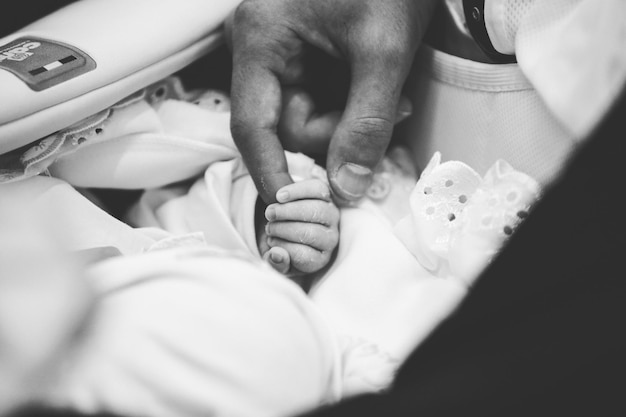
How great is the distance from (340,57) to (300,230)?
7.2 inches

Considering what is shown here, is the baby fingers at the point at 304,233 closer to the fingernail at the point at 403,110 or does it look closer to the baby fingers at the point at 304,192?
the baby fingers at the point at 304,192

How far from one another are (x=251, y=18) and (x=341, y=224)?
22 centimetres

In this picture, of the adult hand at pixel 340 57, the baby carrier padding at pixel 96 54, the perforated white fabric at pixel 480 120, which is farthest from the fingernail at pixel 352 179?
the baby carrier padding at pixel 96 54

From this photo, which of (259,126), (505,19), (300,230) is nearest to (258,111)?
(259,126)

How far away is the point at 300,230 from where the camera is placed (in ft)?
1.59

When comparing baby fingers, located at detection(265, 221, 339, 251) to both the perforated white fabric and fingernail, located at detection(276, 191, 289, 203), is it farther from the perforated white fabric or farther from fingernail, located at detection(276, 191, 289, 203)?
the perforated white fabric

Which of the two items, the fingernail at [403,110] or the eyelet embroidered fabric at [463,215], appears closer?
the eyelet embroidered fabric at [463,215]

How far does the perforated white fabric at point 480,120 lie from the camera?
47 centimetres

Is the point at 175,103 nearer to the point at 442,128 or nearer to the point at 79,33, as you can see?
the point at 79,33

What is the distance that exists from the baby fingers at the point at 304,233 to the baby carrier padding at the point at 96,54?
0.20 meters

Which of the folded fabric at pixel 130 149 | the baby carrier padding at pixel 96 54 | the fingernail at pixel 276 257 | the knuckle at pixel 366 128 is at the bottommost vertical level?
the folded fabric at pixel 130 149

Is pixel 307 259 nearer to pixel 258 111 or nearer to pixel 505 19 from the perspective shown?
pixel 258 111

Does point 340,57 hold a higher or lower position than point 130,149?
higher

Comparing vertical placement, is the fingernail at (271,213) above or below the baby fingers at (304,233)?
above
